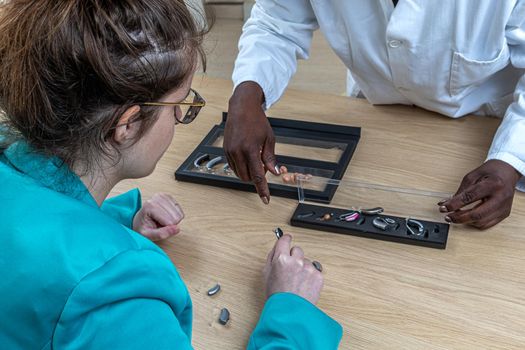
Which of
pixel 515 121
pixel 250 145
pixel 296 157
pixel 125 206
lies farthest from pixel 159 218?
pixel 515 121

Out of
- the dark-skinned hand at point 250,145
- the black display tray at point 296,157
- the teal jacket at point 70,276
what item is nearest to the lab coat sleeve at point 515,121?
the black display tray at point 296,157

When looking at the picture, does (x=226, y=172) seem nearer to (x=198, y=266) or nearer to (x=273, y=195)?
(x=273, y=195)

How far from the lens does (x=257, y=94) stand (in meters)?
1.28

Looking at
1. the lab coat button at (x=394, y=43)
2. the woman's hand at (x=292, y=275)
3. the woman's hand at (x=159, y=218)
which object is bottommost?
the woman's hand at (x=159, y=218)

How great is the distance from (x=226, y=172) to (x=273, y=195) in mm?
131

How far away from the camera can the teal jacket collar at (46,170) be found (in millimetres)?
717

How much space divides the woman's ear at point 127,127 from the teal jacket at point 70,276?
9 cm

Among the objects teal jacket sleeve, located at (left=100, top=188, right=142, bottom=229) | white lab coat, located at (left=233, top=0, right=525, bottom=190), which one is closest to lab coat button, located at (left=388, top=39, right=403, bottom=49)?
white lab coat, located at (left=233, top=0, right=525, bottom=190)

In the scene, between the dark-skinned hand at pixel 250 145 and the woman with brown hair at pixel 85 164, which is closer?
the woman with brown hair at pixel 85 164

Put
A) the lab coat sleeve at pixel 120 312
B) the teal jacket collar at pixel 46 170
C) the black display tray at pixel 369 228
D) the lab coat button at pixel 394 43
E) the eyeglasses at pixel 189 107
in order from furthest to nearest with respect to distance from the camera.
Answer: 1. the lab coat button at pixel 394 43
2. the black display tray at pixel 369 228
3. the eyeglasses at pixel 189 107
4. the teal jacket collar at pixel 46 170
5. the lab coat sleeve at pixel 120 312

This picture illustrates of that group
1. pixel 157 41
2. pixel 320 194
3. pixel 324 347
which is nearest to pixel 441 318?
pixel 324 347

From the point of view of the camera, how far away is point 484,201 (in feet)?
3.27

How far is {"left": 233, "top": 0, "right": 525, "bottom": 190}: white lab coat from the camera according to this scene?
113 cm

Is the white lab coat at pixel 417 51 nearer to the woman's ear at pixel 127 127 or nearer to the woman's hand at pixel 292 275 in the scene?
the woman's hand at pixel 292 275
